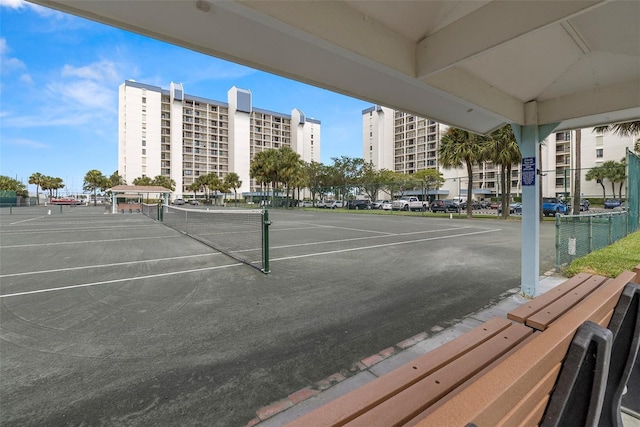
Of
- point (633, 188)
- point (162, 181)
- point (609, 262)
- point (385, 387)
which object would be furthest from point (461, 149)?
point (162, 181)

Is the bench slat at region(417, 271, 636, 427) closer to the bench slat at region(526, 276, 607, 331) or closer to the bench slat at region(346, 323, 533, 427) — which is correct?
the bench slat at region(346, 323, 533, 427)

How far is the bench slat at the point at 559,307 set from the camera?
214 centimetres

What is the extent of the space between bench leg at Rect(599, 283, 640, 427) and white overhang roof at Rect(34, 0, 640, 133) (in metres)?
1.97

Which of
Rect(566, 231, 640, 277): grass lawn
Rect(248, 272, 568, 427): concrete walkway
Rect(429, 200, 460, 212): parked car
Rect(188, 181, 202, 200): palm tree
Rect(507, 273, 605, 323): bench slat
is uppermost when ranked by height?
Rect(188, 181, 202, 200): palm tree

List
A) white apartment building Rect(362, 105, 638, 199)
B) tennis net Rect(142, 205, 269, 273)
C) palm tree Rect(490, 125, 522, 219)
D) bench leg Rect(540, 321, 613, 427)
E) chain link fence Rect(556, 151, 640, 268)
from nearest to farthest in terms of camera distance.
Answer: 1. bench leg Rect(540, 321, 613, 427)
2. tennis net Rect(142, 205, 269, 273)
3. chain link fence Rect(556, 151, 640, 268)
4. palm tree Rect(490, 125, 522, 219)
5. white apartment building Rect(362, 105, 638, 199)

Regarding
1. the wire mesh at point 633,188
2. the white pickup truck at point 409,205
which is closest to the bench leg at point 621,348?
the wire mesh at point 633,188

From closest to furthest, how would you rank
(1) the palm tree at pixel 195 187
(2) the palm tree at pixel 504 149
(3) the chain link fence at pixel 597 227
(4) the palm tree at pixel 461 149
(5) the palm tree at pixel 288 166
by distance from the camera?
(3) the chain link fence at pixel 597 227 < (2) the palm tree at pixel 504 149 < (4) the palm tree at pixel 461 149 < (5) the palm tree at pixel 288 166 < (1) the palm tree at pixel 195 187

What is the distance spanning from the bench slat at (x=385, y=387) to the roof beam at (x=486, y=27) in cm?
242

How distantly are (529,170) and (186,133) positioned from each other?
101 metres

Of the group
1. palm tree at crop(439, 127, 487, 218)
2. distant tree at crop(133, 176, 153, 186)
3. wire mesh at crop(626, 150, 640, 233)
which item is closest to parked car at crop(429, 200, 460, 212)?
palm tree at crop(439, 127, 487, 218)

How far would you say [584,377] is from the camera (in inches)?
55.5

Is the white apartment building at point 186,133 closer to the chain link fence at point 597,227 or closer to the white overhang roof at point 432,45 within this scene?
the chain link fence at point 597,227

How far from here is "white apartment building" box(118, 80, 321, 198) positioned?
8288 centimetres

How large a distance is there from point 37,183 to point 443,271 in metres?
107
